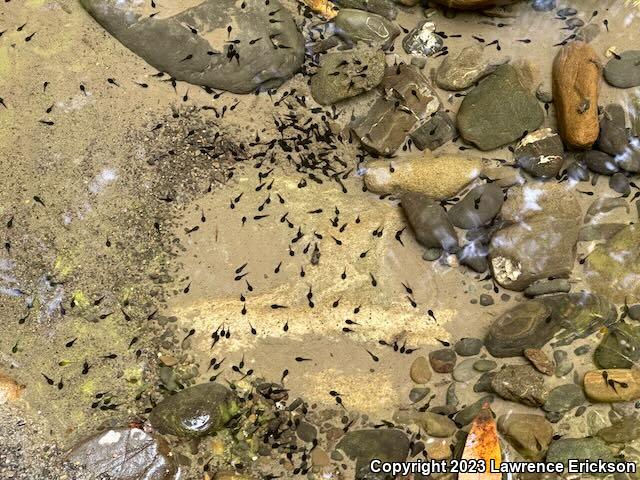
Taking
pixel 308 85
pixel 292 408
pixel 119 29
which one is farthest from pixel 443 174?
pixel 119 29

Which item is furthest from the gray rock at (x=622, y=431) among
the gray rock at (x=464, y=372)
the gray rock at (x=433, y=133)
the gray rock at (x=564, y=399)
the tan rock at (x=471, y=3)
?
the tan rock at (x=471, y=3)

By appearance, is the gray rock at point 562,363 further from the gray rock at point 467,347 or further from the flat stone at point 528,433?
the gray rock at point 467,347

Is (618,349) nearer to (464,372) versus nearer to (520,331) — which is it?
(520,331)

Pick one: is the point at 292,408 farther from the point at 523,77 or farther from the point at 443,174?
the point at 523,77

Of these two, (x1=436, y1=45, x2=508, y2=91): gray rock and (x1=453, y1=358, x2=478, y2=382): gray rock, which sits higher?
(x1=436, y1=45, x2=508, y2=91): gray rock

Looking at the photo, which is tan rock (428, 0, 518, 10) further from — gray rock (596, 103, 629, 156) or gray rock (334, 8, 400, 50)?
gray rock (596, 103, 629, 156)

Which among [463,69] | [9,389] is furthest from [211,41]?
[9,389]

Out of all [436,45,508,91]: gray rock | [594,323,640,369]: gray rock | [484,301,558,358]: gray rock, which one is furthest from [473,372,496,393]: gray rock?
[436,45,508,91]: gray rock
